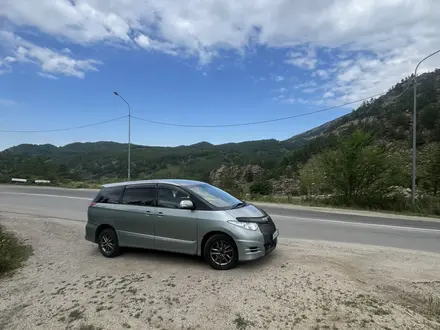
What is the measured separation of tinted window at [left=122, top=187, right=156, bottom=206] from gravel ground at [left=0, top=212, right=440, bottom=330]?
115 cm

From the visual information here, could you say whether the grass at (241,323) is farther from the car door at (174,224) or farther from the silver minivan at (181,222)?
the car door at (174,224)

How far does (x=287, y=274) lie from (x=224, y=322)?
5.70 feet

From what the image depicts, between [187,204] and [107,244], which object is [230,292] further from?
[107,244]

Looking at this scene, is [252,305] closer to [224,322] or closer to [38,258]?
[224,322]

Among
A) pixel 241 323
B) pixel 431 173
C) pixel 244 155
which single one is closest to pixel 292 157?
pixel 244 155

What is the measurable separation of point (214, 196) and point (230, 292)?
7.18 feet

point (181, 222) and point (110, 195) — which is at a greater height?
point (110, 195)

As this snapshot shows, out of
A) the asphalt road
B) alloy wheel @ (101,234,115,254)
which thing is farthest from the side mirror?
the asphalt road

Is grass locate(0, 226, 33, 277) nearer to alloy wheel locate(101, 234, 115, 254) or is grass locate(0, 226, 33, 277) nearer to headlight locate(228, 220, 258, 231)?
alloy wheel locate(101, 234, 115, 254)

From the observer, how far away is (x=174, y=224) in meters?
6.31

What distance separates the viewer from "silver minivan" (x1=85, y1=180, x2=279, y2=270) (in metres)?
5.82

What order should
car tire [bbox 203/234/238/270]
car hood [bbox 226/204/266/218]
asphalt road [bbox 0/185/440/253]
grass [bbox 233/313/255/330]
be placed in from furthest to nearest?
asphalt road [bbox 0/185/440/253] → car hood [bbox 226/204/266/218] → car tire [bbox 203/234/238/270] → grass [bbox 233/313/255/330]

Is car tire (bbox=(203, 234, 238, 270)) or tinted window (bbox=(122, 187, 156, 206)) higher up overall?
tinted window (bbox=(122, 187, 156, 206))

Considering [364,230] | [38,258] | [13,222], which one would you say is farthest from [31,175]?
[364,230]
